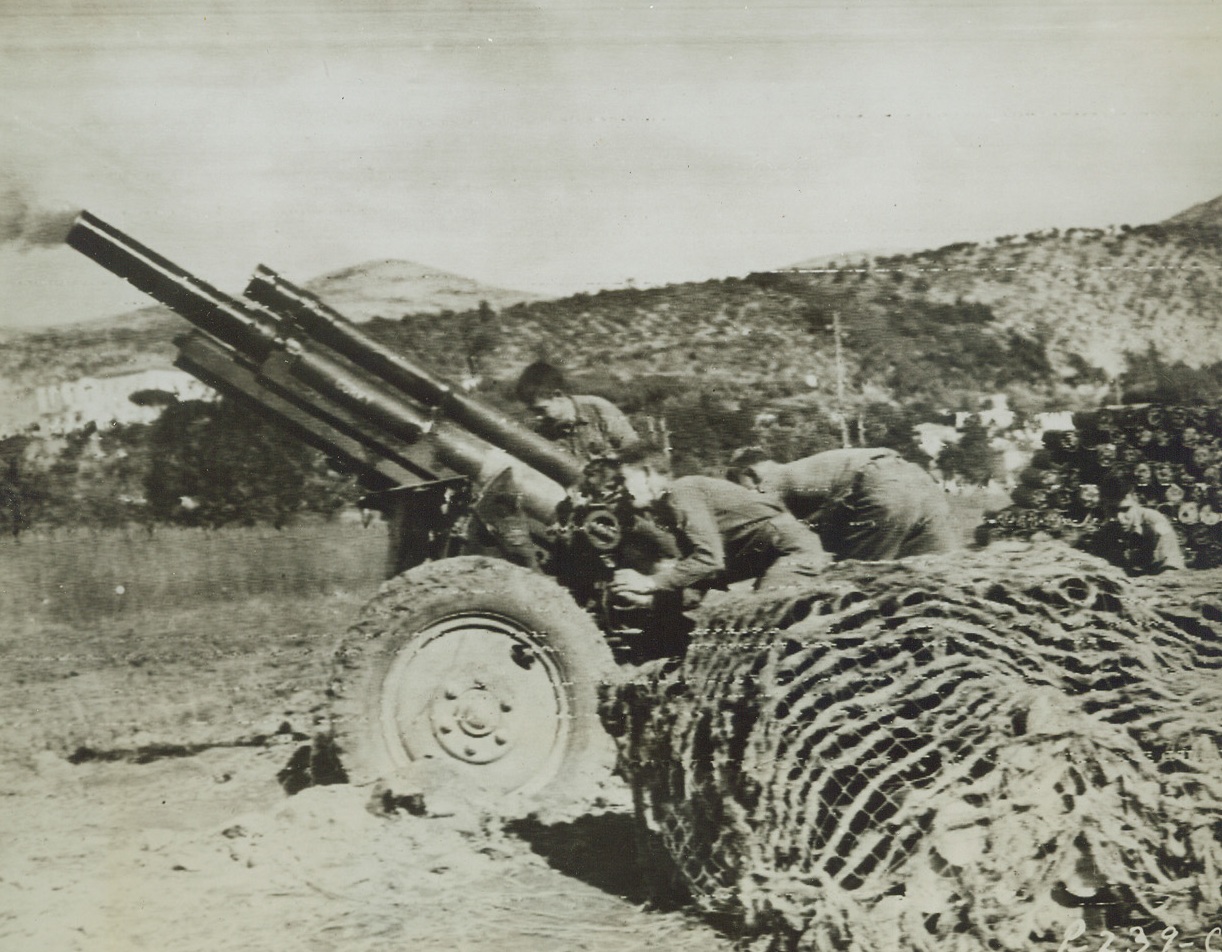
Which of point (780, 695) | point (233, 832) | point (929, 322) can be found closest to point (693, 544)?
point (780, 695)

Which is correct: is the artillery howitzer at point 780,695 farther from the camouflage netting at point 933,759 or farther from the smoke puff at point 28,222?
the smoke puff at point 28,222

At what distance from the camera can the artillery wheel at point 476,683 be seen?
13.8 feet

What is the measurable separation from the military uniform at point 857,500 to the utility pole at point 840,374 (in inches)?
4.7

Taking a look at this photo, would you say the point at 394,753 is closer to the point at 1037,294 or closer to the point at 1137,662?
the point at 1137,662

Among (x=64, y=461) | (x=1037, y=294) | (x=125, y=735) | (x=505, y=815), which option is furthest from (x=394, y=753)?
(x=1037, y=294)

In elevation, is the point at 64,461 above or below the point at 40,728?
above

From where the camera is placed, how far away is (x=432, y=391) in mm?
4496

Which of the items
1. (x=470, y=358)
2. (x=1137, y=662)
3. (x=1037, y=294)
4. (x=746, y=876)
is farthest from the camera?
(x=1037, y=294)

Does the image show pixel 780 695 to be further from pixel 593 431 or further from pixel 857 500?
pixel 593 431

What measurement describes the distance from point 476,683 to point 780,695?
1.14 meters

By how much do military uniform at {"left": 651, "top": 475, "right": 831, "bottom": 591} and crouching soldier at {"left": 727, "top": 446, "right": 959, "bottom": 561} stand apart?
88mm

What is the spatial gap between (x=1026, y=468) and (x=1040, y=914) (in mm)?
1810

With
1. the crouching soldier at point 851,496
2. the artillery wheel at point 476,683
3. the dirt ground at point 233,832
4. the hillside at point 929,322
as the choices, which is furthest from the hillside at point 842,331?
the dirt ground at point 233,832

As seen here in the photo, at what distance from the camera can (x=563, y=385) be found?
449 centimetres
